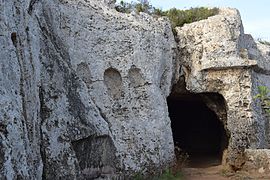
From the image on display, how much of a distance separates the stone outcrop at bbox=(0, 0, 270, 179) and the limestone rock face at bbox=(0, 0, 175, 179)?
0.02m

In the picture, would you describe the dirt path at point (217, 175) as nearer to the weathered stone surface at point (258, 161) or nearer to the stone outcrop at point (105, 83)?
the weathered stone surface at point (258, 161)

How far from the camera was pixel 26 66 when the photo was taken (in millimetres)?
5910

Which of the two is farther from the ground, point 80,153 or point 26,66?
point 26,66

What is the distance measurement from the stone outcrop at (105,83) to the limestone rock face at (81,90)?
0.07ft

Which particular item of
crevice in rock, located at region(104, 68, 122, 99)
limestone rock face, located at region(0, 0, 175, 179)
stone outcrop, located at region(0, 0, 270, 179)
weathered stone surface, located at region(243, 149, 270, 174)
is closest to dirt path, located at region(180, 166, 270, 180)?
weathered stone surface, located at region(243, 149, 270, 174)

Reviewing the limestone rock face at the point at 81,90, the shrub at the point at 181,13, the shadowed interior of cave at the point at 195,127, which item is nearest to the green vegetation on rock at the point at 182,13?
the shrub at the point at 181,13

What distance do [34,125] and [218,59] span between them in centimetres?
706

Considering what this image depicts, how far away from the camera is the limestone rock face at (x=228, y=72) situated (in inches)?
459

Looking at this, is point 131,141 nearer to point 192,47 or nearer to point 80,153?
point 80,153

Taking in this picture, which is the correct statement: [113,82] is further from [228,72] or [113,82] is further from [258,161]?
[258,161]

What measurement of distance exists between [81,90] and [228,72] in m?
5.52

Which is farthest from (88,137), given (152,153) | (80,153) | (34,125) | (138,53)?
(138,53)

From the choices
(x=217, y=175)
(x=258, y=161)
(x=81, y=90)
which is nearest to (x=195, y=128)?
(x=217, y=175)

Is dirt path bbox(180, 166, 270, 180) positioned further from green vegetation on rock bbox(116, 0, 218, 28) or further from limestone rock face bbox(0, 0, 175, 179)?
green vegetation on rock bbox(116, 0, 218, 28)
